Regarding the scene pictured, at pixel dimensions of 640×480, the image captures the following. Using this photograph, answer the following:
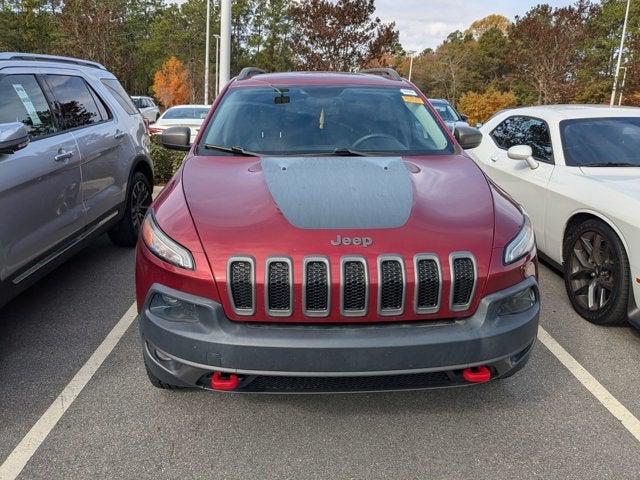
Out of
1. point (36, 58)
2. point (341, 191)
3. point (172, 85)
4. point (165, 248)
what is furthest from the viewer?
point (172, 85)

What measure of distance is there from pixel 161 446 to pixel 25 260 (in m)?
1.67

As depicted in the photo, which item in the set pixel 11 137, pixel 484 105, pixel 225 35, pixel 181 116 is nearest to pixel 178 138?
pixel 11 137

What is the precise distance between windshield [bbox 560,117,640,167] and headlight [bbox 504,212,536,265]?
2.25m

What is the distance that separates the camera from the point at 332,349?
232 cm

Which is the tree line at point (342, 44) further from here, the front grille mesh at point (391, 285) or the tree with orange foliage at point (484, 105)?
the front grille mesh at point (391, 285)

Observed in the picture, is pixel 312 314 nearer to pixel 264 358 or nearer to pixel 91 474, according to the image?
pixel 264 358

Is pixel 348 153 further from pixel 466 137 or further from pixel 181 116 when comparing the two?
pixel 181 116

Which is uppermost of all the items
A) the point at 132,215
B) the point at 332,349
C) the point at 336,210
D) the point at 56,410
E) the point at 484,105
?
the point at 336,210

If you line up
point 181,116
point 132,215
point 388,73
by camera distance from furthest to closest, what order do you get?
point 181,116
point 132,215
point 388,73

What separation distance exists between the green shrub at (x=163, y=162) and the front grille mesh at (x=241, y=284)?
765cm

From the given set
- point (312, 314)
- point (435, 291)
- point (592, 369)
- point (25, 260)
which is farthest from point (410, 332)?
point (25, 260)

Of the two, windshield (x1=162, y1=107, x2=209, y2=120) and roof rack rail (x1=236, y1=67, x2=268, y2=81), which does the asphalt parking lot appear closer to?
roof rack rail (x1=236, y1=67, x2=268, y2=81)

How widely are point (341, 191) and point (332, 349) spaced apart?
854 mm

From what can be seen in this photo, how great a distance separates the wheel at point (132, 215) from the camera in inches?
224
